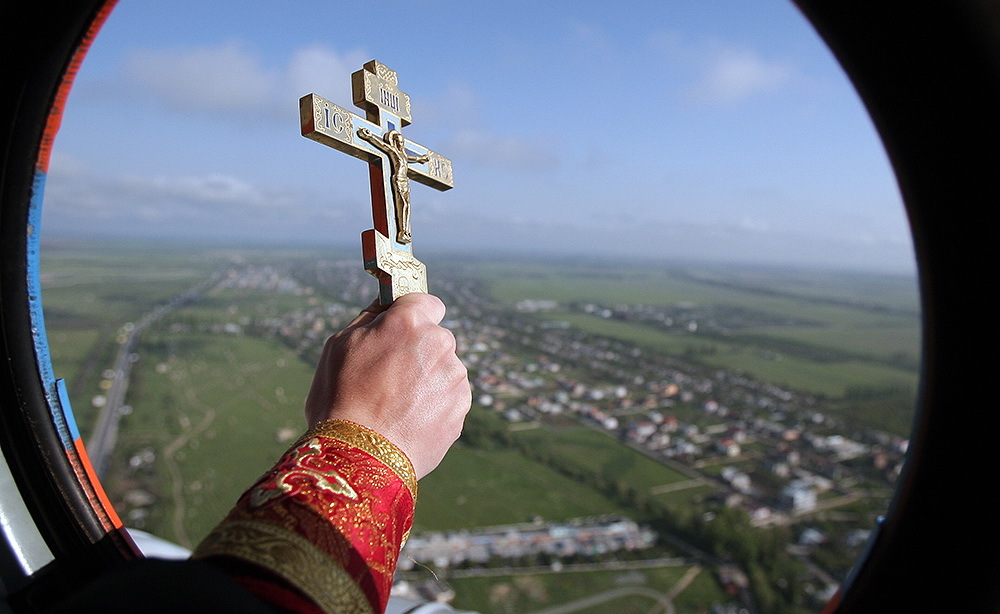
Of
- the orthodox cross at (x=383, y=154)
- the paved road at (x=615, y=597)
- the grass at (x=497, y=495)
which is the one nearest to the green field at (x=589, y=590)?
the paved road at (x=615, y=597)

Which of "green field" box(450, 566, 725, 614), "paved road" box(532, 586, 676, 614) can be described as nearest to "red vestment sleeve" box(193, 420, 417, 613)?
"green field" box(450, 566, 725, 614)

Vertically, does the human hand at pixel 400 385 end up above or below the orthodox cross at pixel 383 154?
below

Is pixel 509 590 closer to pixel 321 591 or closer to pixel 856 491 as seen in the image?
pixel 856 491

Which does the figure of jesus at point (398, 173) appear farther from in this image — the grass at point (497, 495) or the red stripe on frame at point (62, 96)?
the grass at point (497, 495)

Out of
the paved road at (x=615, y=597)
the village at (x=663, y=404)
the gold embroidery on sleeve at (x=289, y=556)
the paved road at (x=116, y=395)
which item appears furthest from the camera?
the paved road at (x=116, y=395)

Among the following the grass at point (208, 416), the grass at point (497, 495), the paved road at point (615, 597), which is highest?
the grass at point (208, 416)

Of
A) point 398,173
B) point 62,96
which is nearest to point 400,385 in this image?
point 398,173

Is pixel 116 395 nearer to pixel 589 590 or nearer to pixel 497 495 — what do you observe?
pixel 497 495
